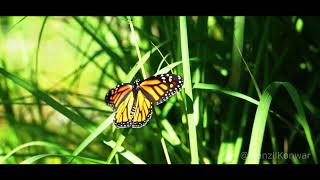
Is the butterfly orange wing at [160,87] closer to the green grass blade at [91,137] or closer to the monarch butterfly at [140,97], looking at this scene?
the monarch butterfly at [140,97]

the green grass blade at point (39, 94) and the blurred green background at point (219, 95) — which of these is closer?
the green grass blade at point (39, 94)

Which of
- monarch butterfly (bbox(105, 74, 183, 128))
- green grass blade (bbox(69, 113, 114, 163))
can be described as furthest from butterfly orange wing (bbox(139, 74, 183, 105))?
green grass blade (bbox(69, 113, 114, 163))

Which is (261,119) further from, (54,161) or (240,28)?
(54,161)

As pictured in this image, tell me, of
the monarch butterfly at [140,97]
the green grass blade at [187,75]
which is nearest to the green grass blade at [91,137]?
the monarch butterfly at [140,97]

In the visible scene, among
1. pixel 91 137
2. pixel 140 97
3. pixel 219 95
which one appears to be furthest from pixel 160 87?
pixel 219 95

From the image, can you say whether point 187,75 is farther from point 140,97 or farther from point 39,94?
point 39,94

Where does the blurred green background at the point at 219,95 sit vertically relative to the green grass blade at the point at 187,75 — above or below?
above

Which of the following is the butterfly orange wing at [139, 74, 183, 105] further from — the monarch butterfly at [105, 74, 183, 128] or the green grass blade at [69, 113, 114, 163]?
the green grass blade at [69, 113, 114, 163]
